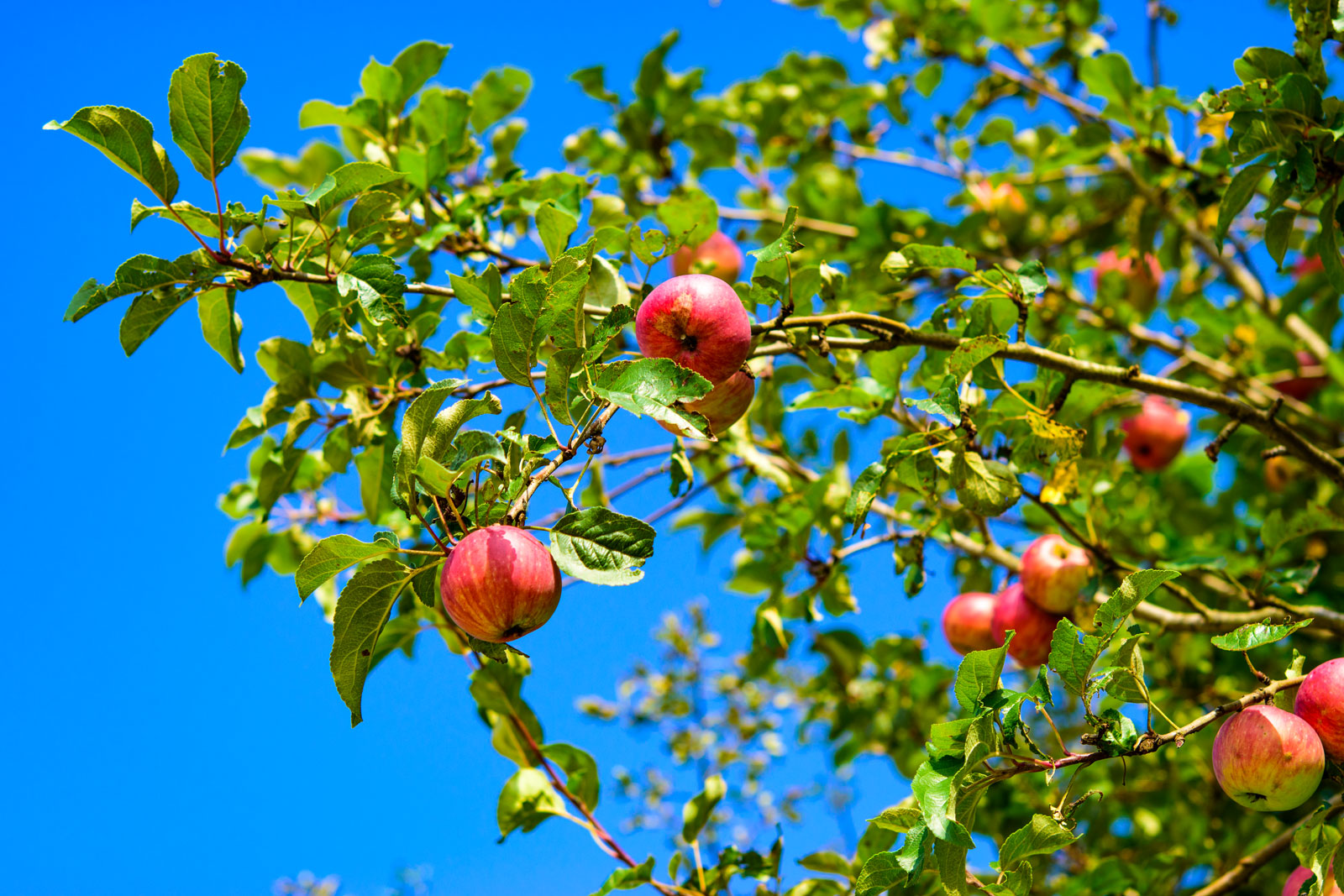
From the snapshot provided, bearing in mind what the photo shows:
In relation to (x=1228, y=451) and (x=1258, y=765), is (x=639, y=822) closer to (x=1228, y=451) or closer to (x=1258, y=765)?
(x=1228, y=451)

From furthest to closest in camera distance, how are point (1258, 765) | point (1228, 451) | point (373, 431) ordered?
point (1228, 451) → point (373, 431) → point (1258, 765)

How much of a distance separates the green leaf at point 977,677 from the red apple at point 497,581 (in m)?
0.63

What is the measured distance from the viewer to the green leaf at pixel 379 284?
5.58 ft

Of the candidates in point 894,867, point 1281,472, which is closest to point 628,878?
point 894,867

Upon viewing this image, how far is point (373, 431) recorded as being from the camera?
7.00 ft

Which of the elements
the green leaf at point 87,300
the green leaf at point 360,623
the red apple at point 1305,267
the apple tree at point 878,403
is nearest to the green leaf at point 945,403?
the apple tree at point 878,403

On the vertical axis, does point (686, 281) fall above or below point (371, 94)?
below

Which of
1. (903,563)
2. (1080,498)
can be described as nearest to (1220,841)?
(1080,498)

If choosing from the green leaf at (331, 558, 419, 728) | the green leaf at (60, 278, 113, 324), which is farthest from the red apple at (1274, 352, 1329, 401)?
the green leaf at (60, 278, 113, 324)

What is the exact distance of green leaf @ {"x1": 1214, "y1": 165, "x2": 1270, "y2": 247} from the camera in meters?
1.90

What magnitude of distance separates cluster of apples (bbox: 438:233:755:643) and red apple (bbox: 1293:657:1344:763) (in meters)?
1.02

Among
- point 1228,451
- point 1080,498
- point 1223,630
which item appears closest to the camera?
point 1223,630

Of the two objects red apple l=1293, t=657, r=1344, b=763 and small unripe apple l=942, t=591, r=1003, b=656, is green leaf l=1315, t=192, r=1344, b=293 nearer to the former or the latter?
red apple l=1293, t=657, r=1344, b=763

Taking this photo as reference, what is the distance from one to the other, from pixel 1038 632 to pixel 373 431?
1652 millimetres
